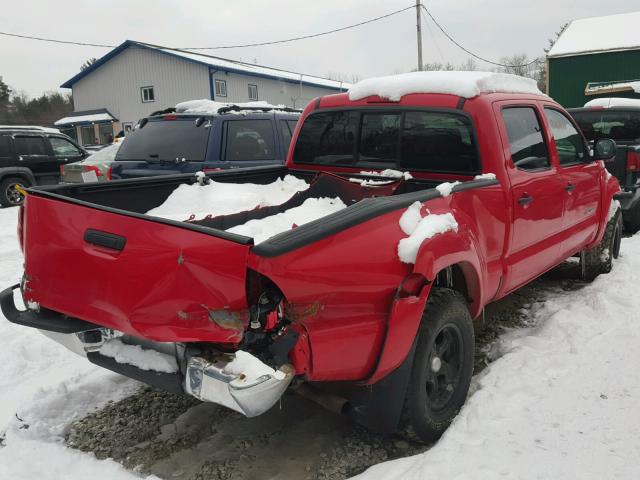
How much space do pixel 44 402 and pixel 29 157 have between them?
35.8 feet

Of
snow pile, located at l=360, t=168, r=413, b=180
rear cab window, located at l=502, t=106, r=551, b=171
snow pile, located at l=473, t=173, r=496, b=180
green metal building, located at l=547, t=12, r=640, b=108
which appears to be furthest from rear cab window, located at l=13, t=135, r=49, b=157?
green metal building, located at l=547, t=12, r=640, b=108

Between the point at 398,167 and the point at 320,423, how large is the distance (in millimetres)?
1869

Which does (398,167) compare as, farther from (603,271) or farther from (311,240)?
(603,271)

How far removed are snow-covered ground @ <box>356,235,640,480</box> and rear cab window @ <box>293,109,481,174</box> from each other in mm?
1356

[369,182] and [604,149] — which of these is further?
[604,149]

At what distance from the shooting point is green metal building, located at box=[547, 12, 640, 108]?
25.6 meters

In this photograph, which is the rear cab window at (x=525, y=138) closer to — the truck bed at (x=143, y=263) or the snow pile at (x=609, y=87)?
the truck bed at (x=143, y=263)

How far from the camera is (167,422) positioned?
326 cm

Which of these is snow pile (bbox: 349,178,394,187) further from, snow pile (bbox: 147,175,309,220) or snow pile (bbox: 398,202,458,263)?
snow pile (bbox: 398,202,458,263)

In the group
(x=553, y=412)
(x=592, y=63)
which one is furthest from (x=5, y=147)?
(x=592, y=63)

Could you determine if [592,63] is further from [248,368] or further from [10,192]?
[248,368]

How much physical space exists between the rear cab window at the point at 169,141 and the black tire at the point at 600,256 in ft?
15.4

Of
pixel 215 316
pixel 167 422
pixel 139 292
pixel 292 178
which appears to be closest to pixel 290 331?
pixel 215 316

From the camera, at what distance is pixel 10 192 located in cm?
1230
